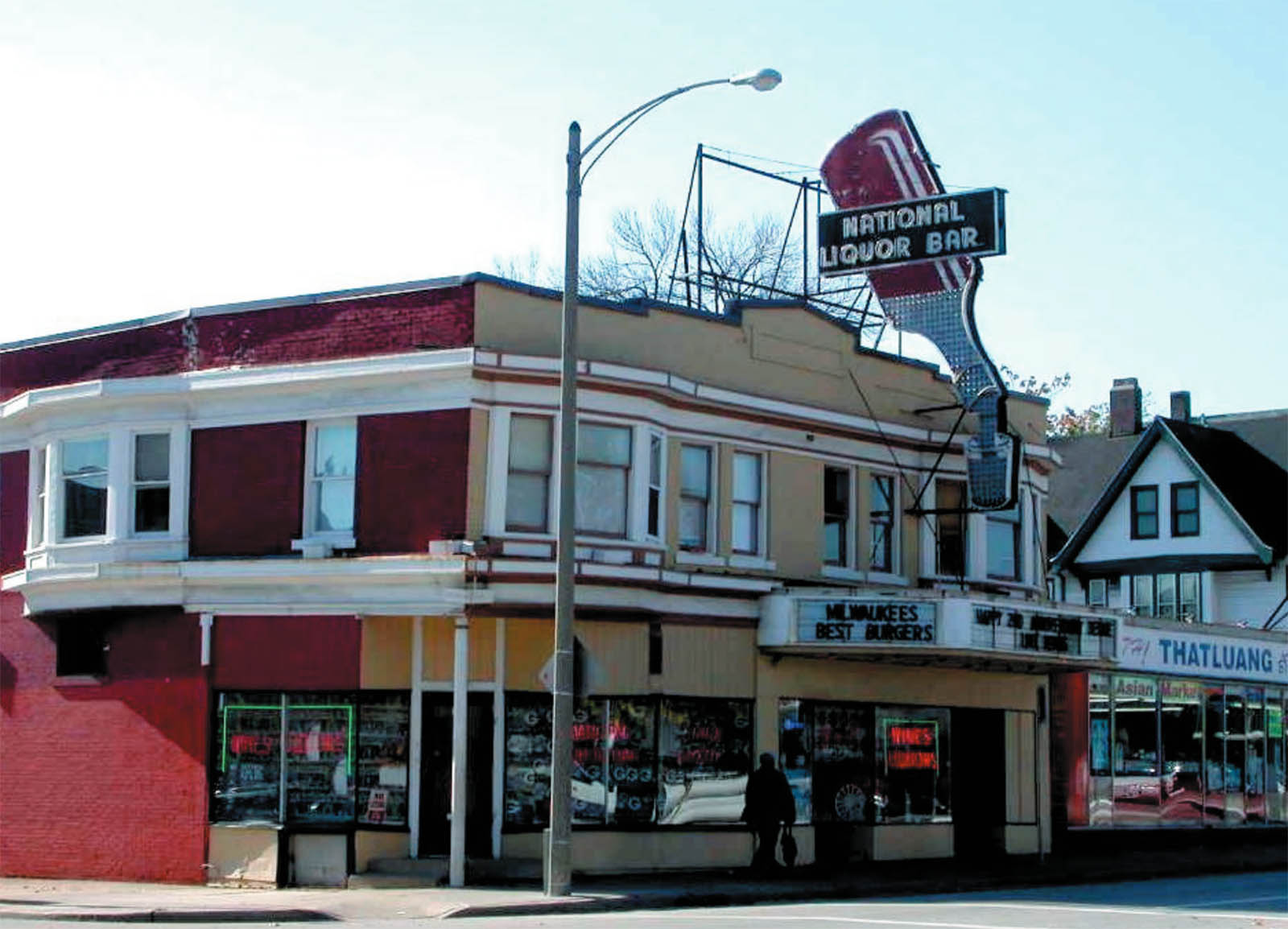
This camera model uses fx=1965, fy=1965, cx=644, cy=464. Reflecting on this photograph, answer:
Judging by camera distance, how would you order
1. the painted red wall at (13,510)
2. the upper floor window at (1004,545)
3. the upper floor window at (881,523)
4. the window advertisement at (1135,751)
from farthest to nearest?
1. the window advertisement at (1135,751)
2. the upper floor window at (1004,545)
3. the upper floor window at (881,523)
4. the painted red wall at (13,510)

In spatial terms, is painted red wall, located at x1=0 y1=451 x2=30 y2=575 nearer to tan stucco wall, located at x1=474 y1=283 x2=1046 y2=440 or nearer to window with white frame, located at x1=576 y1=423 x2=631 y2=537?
tan stucco wall, located at x1=474 y1=283 x2=1046 y2=440

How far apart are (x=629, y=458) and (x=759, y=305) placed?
4020mm

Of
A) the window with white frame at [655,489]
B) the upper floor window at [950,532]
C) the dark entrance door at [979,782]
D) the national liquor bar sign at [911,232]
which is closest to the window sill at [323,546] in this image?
the window with white frame at [655,489]

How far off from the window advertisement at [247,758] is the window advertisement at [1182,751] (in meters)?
18.4

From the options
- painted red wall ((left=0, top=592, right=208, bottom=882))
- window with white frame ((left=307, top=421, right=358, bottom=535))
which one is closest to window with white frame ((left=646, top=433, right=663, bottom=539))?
window with white frame ((left=307, top=421, right=358, bottom=535))

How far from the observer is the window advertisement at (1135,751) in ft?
119

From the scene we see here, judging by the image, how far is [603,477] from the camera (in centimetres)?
2652

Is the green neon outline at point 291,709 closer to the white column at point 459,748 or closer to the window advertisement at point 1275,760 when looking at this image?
the white column at point 459,748

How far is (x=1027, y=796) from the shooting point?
32.9 meters

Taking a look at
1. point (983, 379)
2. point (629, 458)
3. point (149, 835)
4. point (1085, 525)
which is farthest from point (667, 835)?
point (1085, 525)

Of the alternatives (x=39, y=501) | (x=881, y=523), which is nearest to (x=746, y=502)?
(x=881, y=523)

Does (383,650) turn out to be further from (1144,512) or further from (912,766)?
(1144,512)

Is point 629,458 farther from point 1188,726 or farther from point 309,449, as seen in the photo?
point 1188,726

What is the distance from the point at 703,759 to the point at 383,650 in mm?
5088
